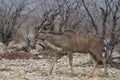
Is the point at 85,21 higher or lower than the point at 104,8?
lower

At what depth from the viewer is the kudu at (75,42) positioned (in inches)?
555

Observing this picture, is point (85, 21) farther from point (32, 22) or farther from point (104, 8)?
point (104, 8)

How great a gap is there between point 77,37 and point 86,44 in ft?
1.38

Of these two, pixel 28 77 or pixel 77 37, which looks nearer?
pixel 28 77

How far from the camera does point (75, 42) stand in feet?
46.5

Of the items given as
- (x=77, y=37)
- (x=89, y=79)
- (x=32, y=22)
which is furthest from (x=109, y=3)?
(x=32, y=22)

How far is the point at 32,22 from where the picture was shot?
128 ft

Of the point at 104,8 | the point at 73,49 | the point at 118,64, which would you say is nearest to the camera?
the point at 73,49

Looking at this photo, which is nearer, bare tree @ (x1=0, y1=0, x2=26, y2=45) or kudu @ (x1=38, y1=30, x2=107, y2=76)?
kudu @ (x1=38, y1=30, x2=107, y2=76)

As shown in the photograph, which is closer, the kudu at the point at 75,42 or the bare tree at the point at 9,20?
the kudu at the point at 75,42

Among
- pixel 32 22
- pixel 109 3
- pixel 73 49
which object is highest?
pixel 109 3

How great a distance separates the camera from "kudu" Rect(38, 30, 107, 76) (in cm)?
1411

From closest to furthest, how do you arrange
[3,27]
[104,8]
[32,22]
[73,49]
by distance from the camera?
[73,49]
[104,8]
[3,27]
[32,22]

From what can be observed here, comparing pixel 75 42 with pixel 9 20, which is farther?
pixel 9 20
